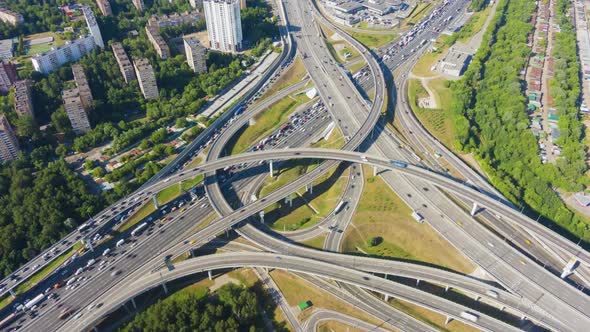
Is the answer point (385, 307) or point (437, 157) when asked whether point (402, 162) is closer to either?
point (437, 157)

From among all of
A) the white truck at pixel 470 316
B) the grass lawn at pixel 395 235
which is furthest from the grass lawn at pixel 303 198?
the white truck at pixel 470 316

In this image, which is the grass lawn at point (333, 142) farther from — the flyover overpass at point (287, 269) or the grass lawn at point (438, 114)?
the flyover overpass at point (287, 269)

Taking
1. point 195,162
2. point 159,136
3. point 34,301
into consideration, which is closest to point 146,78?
point 159,136

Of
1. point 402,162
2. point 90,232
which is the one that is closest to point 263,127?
point 402,162

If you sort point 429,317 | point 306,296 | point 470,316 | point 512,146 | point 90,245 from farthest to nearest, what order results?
point 512,146
point 90,245
point 306,296
point 429,317
point 470,316

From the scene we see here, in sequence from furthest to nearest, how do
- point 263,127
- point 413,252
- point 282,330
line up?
point 263,127
point 413,252
point 282,330

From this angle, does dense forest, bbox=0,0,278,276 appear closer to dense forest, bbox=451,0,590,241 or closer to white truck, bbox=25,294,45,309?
white truck, bbox=25,294,45,309

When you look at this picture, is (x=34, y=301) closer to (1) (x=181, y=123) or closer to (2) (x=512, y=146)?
(1) (x=181, y=123)

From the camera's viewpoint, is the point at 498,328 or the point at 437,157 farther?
the point at 437,157
